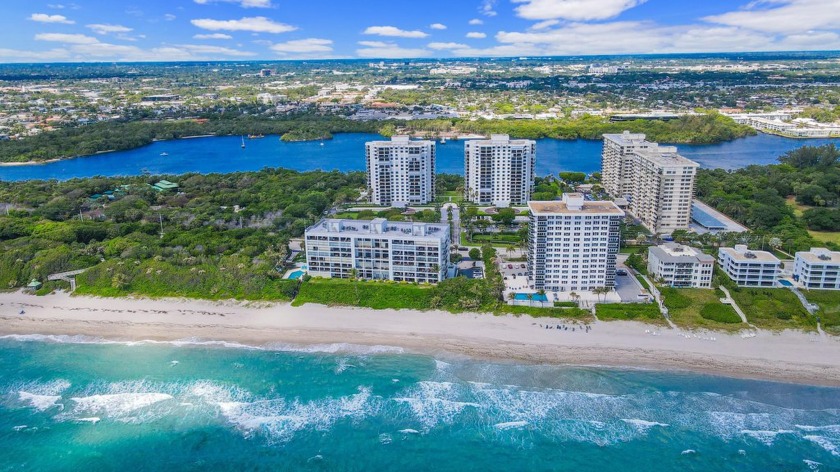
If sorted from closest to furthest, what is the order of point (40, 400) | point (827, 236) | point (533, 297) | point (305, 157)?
1. point (40, 400)
2. point (533, 297)
3. point (827, 236)
4. point (305, 157)

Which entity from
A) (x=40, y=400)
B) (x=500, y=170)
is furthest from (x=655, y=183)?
(x=40, y=400)

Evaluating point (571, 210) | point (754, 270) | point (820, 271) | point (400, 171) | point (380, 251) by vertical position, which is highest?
point (571, 210)

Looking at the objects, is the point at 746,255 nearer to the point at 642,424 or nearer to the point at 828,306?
the point at 828,306

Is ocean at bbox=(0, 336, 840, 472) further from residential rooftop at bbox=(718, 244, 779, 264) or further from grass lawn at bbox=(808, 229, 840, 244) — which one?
grass lawn at bbox=(808, 229, 840, 244)

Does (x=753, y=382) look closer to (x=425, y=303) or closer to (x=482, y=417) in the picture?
(x=482, y=417)

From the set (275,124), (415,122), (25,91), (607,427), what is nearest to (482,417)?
(607,427)

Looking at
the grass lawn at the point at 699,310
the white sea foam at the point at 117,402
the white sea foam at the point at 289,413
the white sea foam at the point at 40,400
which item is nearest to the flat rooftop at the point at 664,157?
the grass lawn at the point at 699,310
